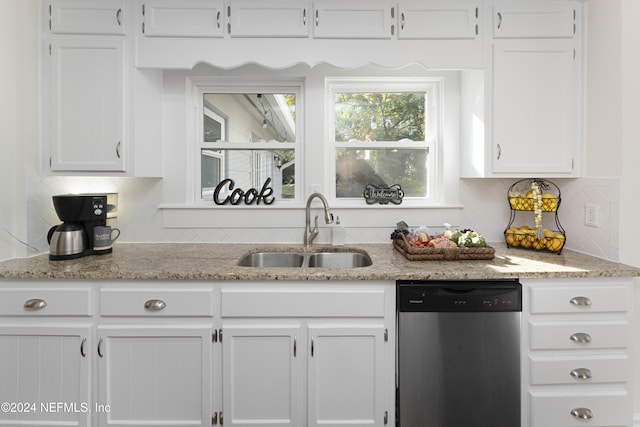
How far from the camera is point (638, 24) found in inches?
72.1

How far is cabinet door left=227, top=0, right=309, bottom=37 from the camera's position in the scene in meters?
2.00

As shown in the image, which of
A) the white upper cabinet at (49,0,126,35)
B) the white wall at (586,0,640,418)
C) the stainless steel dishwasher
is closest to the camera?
the stainless steel dishwasher

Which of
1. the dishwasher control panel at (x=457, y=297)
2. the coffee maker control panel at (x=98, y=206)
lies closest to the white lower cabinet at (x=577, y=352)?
the dishwasher control panel at (x=457, y=297)

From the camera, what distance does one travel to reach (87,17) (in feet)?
6.53

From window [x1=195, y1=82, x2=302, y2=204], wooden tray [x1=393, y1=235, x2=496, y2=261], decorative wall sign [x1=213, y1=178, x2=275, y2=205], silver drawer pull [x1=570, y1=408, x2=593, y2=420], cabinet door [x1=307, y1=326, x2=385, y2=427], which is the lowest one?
silver drawer pull [x1=570, y1=408, x2=593, y2=420]

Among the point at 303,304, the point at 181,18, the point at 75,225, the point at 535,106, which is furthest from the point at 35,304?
the point at 535,106

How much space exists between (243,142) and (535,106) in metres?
1.87

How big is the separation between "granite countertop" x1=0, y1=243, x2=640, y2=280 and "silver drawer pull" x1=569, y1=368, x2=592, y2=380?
0.46m

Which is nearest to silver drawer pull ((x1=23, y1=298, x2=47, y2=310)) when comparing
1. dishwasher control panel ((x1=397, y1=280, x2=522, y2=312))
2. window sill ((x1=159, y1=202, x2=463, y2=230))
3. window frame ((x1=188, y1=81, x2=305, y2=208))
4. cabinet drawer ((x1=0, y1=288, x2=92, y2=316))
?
cabinet drawer ((x1=0, y1=288, x2=92, y2=316))

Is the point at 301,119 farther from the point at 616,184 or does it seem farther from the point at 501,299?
the point at 616,184

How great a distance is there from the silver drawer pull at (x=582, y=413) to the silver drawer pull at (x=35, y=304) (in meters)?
2.56

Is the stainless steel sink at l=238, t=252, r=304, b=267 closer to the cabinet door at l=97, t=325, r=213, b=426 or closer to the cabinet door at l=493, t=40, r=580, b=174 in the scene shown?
the cabinet door at l=97, t=325, r=213, b=426

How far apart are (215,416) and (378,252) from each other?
47.9 inches

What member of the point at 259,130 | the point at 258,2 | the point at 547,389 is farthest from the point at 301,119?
the point at 547,389
